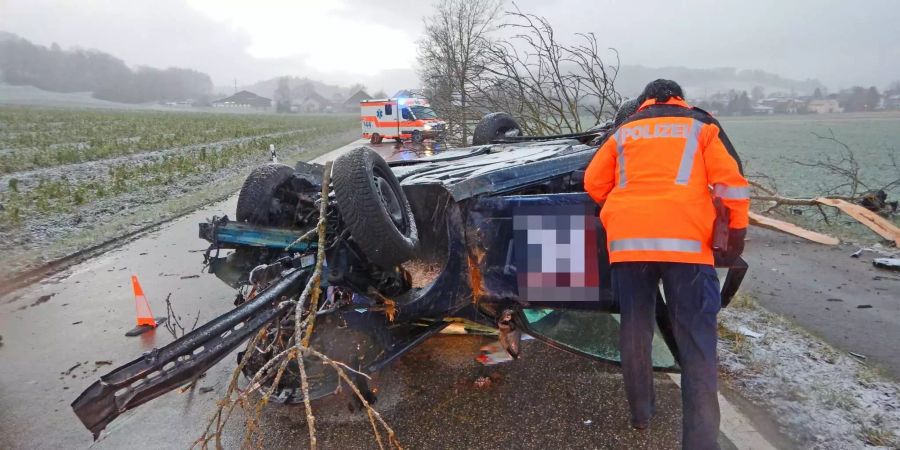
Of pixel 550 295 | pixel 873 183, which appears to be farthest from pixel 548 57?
pixel 873 183

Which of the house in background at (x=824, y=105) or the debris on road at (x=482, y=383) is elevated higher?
the house in background at (x=824, y=105)

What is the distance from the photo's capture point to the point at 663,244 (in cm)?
240

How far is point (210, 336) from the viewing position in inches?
87.0

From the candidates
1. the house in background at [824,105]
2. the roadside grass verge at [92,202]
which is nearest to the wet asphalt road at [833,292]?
the roadside grass verge at [92,202]

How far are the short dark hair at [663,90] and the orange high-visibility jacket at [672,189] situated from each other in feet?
0.25

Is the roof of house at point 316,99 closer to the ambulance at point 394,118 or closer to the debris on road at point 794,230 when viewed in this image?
the ambulance at point 394,118

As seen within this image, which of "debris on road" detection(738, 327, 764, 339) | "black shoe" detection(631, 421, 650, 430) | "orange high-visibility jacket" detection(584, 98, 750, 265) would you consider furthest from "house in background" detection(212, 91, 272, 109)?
"black shoe" detection(631, 421, 650, 430)

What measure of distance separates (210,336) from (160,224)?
6675 mm

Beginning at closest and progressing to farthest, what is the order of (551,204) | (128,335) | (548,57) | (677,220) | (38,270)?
(677,220), (551,204), (128,335), (38,270), (548,57)

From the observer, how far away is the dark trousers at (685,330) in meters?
2.41

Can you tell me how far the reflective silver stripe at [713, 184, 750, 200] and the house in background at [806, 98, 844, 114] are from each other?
73547 millimetres

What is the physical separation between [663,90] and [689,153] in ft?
1.30

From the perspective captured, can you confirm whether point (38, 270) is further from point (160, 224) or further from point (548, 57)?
point (548, 57)

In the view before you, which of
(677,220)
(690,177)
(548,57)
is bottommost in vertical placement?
(677,220)
